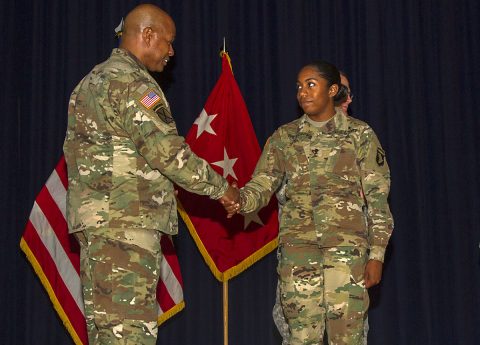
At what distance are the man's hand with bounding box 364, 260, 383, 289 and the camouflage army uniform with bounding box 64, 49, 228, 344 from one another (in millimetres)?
937

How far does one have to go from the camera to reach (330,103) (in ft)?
12.2

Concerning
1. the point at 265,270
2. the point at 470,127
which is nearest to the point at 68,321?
the point at 265,270

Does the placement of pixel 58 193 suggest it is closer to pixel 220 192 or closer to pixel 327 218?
pixel 220 192

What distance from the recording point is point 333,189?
3545 millimetres

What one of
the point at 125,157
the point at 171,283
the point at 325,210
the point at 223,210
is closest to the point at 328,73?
the point at 325,210

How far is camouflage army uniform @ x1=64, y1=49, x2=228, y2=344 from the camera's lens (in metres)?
2.92

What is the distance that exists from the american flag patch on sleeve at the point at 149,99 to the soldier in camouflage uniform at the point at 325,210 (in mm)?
655

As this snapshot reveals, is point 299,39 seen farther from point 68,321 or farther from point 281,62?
point 68,321

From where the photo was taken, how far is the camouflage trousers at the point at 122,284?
2.90 meters

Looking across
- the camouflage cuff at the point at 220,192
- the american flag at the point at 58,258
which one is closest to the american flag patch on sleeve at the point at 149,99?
the camouflage cuff at the point at 220,192

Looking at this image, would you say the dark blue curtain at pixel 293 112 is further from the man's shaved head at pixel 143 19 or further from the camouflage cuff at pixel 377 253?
the man's shaved head at pixel 143 19

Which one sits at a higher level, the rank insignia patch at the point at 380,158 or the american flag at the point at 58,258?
the rank insignia patch at the point at 380,158

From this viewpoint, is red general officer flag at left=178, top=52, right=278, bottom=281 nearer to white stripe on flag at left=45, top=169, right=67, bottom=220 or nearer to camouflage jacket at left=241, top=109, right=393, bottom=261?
white stripe on flag at left=45, top=169, right=67, bottom=220

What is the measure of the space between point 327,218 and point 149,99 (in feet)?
3.43
